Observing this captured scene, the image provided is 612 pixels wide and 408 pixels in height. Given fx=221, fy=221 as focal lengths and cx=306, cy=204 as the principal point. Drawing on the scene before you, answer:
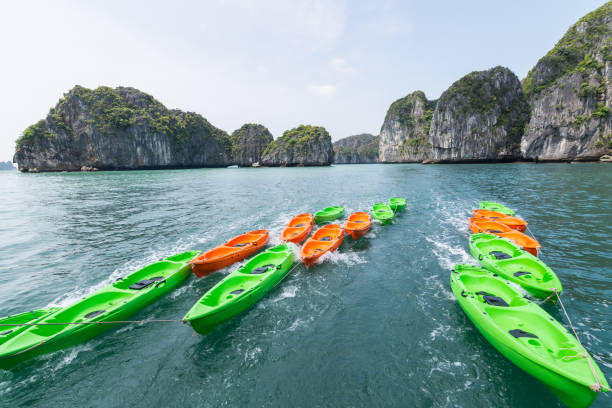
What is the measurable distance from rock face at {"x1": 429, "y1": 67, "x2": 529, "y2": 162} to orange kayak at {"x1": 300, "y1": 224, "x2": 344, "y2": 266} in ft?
387

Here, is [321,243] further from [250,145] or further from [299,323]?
[250,145]

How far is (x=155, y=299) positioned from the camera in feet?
32.7

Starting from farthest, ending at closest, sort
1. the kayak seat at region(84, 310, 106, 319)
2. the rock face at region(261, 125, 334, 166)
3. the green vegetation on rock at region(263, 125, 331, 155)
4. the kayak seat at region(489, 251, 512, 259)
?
1. the rock face at region(261, 125, 334, 166)
2. the green vegetation on rock at region(263, 125, 331, 155)
3. the kayak seat at region(489, 251, 512, 259)
4. the kayak seat at region(84, 310, 106, 319)

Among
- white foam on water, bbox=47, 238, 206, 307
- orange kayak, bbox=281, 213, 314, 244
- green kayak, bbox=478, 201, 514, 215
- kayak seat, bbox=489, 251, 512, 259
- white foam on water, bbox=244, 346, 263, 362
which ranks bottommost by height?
white foam on water, bbox=244, 346, 263, 362

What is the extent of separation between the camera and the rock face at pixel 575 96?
216ft

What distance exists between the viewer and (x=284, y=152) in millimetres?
141375

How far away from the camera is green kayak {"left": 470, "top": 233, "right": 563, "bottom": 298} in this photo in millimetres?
8453

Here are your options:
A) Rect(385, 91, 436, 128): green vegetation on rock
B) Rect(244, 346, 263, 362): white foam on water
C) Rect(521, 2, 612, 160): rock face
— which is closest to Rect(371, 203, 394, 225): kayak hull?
Rect(244, 346, 263, 362): white foam on water

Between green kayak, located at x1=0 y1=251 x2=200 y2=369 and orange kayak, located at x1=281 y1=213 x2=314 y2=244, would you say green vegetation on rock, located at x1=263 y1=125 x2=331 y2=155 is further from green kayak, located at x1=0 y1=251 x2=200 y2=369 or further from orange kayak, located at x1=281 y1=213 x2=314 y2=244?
green kayak, located at x1=0 y1=251 x2=200 y2=369

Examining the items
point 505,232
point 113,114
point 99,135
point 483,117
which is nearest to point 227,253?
point 505,232

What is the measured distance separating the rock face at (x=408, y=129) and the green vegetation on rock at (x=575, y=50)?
60538 millimetres

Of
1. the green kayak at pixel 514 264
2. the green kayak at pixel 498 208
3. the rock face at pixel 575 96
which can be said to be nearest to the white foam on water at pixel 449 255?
the green kayak at pixel 514 264

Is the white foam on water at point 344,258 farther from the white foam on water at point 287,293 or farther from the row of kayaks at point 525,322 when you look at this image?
the row of kayaks at point 525,322

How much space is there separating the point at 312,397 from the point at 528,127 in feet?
385
